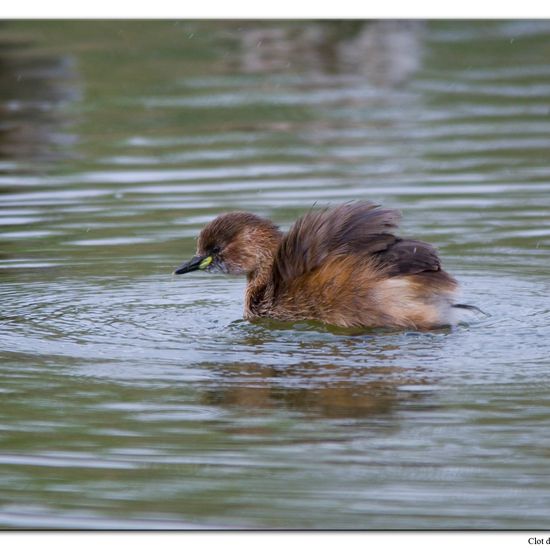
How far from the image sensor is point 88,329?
7805mm

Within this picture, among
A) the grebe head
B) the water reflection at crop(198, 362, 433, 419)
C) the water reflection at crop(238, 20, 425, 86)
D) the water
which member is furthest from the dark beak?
the water reflection at crop(238, 20, 425, 86)

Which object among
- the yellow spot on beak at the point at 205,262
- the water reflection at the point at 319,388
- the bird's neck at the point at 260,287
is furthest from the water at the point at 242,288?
the yellow spot on beak at the point at 205,262

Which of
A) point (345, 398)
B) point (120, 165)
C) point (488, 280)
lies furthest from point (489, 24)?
point (345, 398)

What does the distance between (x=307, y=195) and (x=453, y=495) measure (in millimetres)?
6002

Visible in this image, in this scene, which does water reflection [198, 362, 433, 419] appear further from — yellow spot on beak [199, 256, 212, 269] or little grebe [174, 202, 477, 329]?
yellow spot on beak [199, 256, 212, 269]

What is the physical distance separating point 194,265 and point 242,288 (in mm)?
803

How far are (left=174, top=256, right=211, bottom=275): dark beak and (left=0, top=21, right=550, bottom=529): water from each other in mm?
196

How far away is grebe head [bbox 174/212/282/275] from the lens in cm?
855

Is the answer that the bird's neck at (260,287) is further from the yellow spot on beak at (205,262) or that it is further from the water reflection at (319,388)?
the water reflection at (319,388)

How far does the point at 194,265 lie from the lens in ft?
28.0

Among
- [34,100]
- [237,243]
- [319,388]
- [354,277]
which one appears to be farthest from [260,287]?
[34,100]

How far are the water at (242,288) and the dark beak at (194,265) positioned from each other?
20cm

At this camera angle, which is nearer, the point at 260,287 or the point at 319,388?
the point at 319,388

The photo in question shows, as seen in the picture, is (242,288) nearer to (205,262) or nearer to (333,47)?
(205,262)
